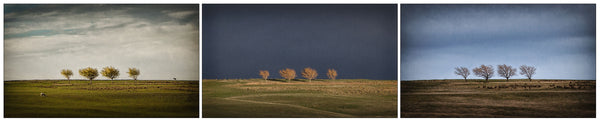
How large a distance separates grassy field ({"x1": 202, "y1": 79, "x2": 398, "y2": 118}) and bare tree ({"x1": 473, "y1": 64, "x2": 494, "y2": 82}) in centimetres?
133

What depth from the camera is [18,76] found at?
6.71 meters

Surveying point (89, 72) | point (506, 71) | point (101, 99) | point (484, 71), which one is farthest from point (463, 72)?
point (89, 72)

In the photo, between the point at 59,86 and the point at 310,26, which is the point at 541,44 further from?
the point at 59,86

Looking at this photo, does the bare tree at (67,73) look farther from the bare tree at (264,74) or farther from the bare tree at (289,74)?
the bare tree at (289,74)

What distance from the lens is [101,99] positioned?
6.71 m

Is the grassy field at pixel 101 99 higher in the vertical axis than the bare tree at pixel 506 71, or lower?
lower

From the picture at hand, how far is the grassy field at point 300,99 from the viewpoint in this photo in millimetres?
6680

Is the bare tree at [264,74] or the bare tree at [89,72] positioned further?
the bare tree at [264,74]

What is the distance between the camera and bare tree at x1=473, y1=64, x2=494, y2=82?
6.60 m

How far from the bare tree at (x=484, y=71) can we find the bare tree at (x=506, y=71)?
14 cm

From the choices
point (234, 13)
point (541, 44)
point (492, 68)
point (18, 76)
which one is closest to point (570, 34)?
point (541, 44)

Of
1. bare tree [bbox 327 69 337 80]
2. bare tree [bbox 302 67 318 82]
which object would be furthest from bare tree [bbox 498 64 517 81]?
bare tree [bbox 302 67 318 82]

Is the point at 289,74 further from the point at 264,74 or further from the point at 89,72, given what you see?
the point at 89,72

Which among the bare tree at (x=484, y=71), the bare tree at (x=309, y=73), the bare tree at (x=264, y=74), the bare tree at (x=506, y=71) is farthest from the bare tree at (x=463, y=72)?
the bare tree at (x=264, y=74)
